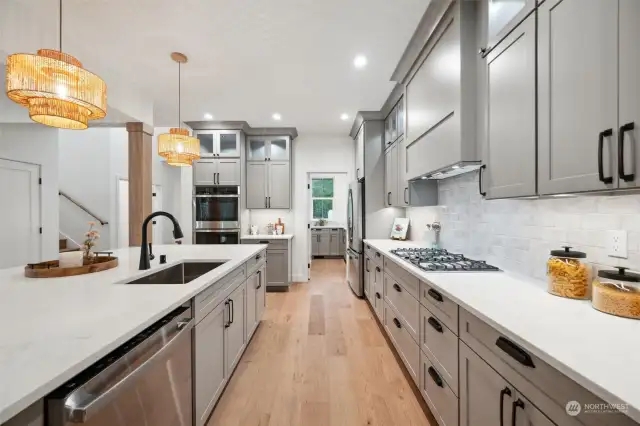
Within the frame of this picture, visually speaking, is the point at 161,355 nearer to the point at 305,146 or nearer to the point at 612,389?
the point at 612,389

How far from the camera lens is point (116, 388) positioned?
847 millimetres

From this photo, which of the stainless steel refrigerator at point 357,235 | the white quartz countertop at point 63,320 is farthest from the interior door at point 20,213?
the stainless steel refrigerator at point 357,235

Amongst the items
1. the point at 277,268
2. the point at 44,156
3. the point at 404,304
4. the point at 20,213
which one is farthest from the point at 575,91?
the point at 44,156

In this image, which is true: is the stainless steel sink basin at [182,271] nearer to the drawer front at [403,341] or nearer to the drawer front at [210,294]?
the drawer front at [210,294]

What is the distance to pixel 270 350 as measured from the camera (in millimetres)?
2699

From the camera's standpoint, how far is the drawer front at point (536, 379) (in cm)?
72

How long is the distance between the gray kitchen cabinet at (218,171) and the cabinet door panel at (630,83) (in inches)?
178

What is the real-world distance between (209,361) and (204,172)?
368cm

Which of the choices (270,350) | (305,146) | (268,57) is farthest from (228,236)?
(268,57)

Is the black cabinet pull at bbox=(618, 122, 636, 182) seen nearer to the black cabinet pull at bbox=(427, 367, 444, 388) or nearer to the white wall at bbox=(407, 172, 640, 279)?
the white wall at bbox=(407, 172, 640, 279)

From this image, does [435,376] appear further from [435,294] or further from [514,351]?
[514,351]

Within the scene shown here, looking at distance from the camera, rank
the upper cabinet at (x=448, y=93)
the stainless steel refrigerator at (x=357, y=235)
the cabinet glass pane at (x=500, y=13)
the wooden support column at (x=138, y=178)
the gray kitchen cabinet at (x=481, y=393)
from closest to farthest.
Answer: the gray kitchen cabinet at (x=481, y=393)
the cabinet glass pane at (x=500, y=13)
the upper cabinet at (x=448, y=93)
the wooden support column at (x=138, y=178)
the stainless steel refrigerator at (x=357, y=235)

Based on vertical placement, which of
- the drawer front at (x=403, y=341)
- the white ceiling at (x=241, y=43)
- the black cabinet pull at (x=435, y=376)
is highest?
the white ceiling at (x=241, y=43)

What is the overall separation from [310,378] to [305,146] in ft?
13.2
